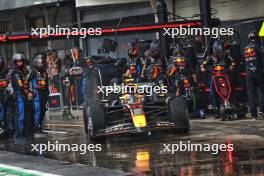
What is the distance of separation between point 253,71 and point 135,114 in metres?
3.81

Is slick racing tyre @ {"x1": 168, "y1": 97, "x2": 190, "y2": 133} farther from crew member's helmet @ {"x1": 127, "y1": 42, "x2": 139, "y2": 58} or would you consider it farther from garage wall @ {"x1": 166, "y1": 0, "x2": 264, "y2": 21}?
garage wall @ {"x1": 166, "y1": 0, "x2": 264, "y2": 21}

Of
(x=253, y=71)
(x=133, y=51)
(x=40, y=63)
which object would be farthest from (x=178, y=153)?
(x=133, y=51)

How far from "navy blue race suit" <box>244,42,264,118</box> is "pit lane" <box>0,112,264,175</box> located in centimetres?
74

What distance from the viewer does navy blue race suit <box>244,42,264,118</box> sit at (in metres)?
16.8

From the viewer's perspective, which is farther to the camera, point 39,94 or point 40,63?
point 39,94

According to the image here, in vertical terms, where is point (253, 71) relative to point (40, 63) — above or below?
below

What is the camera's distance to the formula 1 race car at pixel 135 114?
14117mm

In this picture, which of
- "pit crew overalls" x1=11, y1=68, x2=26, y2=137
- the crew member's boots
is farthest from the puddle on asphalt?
the crew member's boots

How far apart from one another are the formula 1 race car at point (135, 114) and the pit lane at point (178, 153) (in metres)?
0.28

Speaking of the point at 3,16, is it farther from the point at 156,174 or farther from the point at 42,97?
the point at 156,174

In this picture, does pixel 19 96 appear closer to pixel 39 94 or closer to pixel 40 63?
pixel 39 94

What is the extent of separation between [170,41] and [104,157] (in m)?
11.2

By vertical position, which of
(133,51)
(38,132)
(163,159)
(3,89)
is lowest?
(163,159)

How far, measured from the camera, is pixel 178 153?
12219mm
